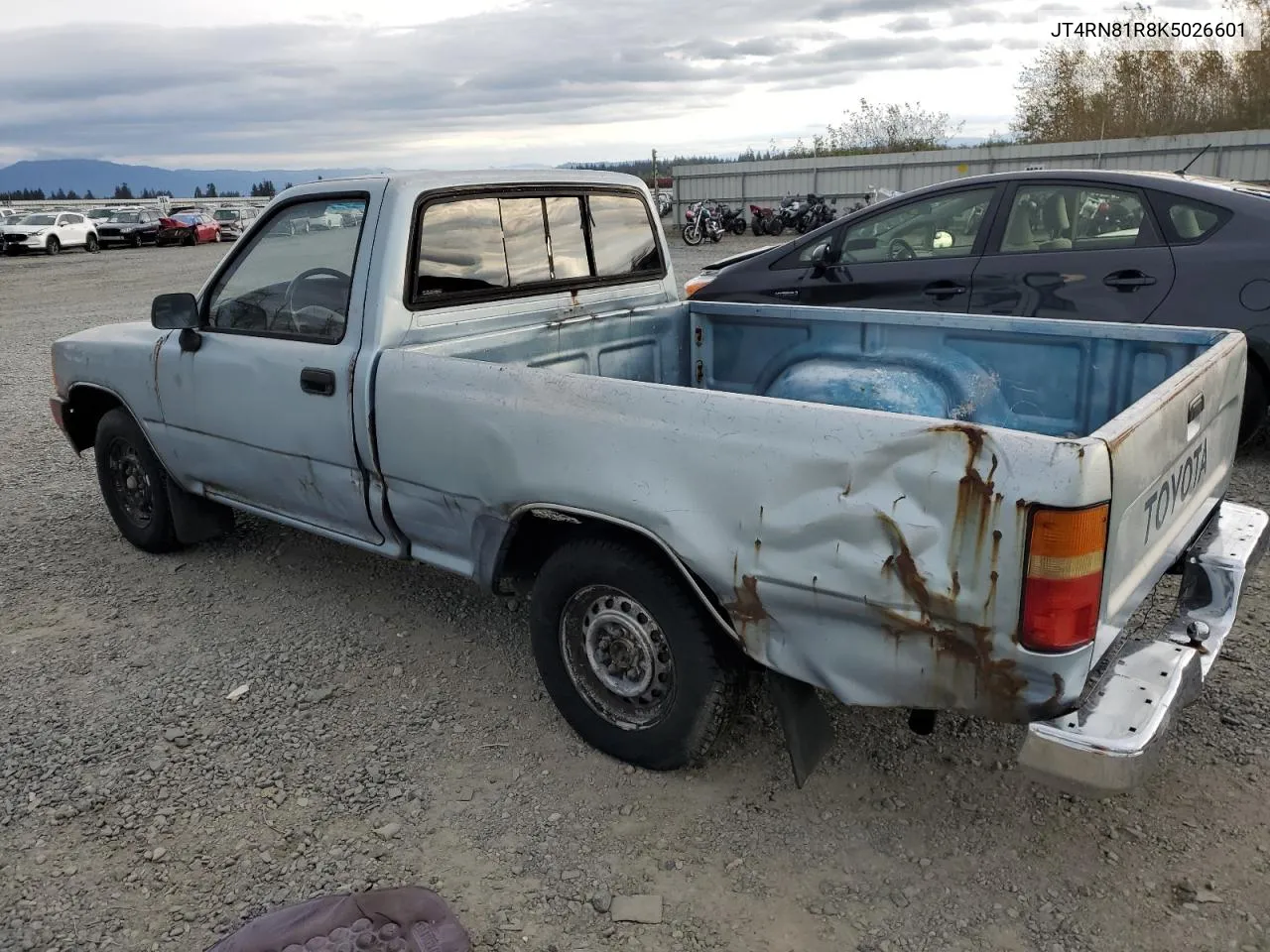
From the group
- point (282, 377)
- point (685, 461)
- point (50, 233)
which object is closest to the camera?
point (685, 461)

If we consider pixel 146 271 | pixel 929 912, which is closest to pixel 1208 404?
pixel 929 912

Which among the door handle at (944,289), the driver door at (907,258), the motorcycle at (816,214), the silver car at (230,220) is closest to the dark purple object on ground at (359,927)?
the driver door at (907,258)

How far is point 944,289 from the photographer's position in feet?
19.4

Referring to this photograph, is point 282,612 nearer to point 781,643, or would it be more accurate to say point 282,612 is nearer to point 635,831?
point 635,831

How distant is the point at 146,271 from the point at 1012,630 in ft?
82.3

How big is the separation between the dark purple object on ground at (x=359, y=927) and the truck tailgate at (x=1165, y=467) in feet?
5.70

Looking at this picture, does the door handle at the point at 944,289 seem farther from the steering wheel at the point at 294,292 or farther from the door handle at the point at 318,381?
the door handle at the point at 318,381

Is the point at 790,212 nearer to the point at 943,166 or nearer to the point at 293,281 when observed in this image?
the point at 943,166

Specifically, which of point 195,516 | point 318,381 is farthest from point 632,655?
point 195,516

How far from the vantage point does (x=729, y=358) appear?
4.57m

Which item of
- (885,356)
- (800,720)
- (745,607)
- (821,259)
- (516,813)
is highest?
(821,259)

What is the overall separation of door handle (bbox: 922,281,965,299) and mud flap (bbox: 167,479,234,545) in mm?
4145

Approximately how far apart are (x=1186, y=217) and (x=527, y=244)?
3.79m

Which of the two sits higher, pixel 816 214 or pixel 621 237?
pixel 621 237
